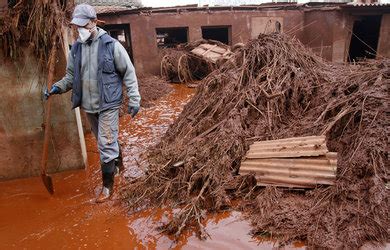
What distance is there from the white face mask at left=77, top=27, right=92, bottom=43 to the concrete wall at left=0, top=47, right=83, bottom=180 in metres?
0.85

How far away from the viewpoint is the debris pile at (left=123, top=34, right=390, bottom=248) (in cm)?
280

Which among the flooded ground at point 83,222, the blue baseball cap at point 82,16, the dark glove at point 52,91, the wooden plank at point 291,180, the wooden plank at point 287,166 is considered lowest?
the flooded ground at point 83,222

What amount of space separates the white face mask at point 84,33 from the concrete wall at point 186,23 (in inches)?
357

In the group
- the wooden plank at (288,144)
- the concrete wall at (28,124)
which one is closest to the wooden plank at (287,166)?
the wooden plank at (288,144)

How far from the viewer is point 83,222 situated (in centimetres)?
320

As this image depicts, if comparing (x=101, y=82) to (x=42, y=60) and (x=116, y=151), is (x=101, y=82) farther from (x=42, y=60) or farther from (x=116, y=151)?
(x=42, y=60)

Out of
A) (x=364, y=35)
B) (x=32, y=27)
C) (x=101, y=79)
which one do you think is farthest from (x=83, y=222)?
(x=364, y=35)

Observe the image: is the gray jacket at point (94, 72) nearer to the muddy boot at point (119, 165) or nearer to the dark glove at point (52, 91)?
the dark glove at point (52, 91)

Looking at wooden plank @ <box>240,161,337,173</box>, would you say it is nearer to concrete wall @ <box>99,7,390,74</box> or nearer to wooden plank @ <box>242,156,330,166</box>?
wooden plank @ <box>242,156,330,166</box>

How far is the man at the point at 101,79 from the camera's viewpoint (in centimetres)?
341

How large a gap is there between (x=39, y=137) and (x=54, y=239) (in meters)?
1.78

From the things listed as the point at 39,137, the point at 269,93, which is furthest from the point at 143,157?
the point at 269,93

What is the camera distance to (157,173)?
12.1ft

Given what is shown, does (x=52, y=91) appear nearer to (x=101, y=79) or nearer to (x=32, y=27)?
(x=101, y=79)
